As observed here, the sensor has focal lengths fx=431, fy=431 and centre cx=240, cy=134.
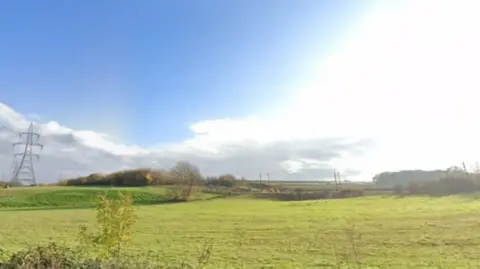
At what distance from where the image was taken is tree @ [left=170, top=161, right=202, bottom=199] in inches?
3792

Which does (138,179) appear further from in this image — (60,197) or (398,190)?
(398,190)

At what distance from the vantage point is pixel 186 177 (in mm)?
104188

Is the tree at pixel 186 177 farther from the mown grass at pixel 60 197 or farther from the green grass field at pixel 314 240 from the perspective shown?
the green grass field at pixel 314 240

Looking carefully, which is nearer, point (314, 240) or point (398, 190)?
point (314, 240)

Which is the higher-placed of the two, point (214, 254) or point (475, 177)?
point (475, 177)

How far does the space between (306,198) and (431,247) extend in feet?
234

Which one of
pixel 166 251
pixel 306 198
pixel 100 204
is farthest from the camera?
pixel 306 198

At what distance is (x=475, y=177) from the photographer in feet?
336

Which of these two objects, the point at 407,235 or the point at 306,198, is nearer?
the point at 407,235

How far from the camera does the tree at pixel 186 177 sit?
96312mm

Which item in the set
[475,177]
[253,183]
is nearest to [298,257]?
[475,177]

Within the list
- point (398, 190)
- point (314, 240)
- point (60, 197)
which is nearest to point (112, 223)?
point (314, 240)

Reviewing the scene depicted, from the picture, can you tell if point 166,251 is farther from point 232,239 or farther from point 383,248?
point 383,248

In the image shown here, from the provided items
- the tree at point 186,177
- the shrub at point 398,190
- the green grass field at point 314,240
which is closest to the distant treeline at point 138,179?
the tree at point 186,177
